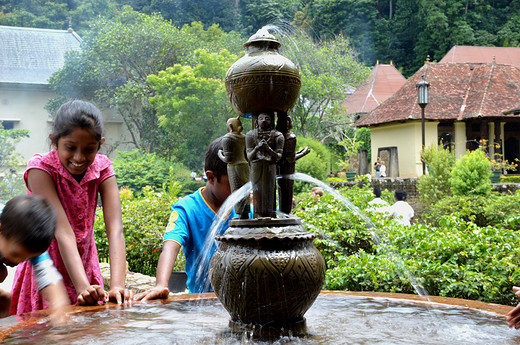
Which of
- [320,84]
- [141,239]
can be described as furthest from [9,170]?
[320,84]

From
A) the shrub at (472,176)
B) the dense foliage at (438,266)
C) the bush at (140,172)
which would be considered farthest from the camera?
the bush at (140,172)

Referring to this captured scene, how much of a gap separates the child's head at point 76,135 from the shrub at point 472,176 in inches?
461

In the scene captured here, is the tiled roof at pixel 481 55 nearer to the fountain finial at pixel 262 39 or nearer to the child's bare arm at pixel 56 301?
the fountain finial at pixel 262 39

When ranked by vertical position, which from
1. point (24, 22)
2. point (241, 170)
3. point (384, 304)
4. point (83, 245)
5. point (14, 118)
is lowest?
point (384, 304)

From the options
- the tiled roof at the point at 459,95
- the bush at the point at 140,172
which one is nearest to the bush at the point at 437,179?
the tiled roof at the point at 459,95

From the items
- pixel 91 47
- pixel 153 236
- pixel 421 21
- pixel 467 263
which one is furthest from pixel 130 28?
pixel 467 263

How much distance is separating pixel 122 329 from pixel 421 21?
47.2 meters

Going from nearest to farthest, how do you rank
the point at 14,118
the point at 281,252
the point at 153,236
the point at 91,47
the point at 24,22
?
1. the point at 281,252
2. the point at 153,236
3. the point at 14,118
4. the point at 91,47
5. the point at 24,22

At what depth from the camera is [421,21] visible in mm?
45062

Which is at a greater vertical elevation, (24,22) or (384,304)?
(24,22)

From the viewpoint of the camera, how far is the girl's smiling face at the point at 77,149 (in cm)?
246

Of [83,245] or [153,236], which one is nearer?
[83,245]

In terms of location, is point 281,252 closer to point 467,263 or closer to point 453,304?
point 453,304

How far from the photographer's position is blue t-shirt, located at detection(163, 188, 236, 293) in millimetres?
3033
